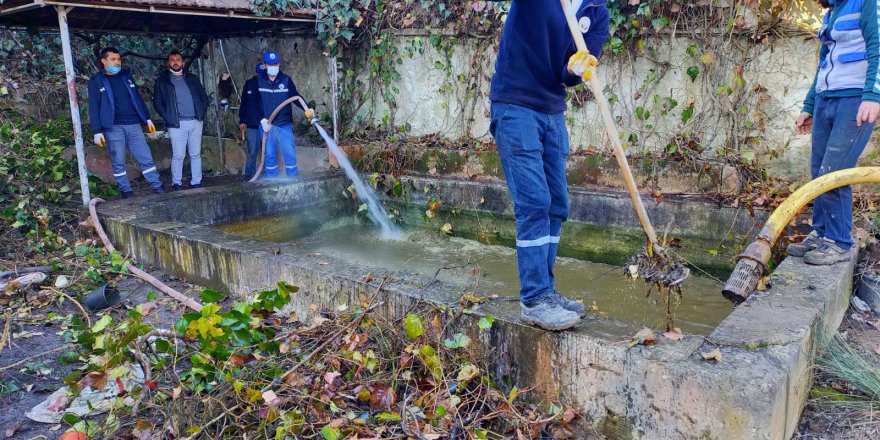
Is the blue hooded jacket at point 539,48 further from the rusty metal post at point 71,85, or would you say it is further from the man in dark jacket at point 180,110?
the man in dark jacket at point 180,110

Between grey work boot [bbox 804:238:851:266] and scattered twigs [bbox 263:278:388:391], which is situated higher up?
grey work boot [bbox 804:238:851:266]

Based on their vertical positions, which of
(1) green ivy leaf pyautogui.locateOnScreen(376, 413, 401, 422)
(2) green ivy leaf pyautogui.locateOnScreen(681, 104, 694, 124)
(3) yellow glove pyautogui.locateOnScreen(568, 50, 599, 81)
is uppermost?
(3) yellow glove pyautogui.locateOnScreen(568, 50, 599, 81)

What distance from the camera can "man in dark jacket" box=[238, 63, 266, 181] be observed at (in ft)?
29.8

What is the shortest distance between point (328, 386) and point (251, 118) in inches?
276

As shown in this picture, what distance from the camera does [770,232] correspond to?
13.0 ft

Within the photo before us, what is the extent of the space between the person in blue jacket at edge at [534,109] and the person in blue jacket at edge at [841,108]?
1.94m

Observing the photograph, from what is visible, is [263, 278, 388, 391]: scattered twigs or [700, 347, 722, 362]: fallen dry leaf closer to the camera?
[700, 347, 722, 362]: fallen dry leaf

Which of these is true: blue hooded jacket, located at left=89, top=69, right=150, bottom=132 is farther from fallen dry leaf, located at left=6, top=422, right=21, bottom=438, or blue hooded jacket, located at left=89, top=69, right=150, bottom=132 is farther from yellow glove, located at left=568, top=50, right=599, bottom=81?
yellow glove, located at left=568, top=50, right=599, bottom=81

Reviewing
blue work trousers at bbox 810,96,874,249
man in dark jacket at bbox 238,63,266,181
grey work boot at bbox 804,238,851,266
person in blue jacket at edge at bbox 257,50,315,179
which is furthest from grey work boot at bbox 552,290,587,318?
man in dark jacket at bbox 238,63,266,181

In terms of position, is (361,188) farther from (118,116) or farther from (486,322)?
(486,322)

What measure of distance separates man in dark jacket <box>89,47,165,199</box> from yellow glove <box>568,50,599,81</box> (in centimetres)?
652

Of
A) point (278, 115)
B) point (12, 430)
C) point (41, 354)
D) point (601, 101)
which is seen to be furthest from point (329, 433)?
point (278, 115)

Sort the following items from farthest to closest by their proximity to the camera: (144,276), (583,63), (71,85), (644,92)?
(644,92), (71,85), (144,276), (583,63)

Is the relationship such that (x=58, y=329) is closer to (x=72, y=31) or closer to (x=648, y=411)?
(x=648, y=411)
